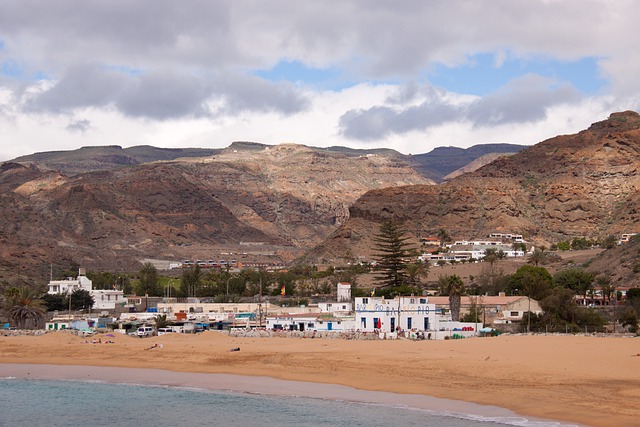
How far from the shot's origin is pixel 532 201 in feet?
574

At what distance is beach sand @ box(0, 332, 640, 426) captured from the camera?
1346 inches

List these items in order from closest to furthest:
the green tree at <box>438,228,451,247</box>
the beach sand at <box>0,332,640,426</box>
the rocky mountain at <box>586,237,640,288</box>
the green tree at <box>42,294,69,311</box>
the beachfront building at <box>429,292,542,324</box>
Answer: the beach sand at <box>0,332,640,426</box> → the beachfront building at <box>429,292,542,324</box> → the green tree at <box>42,294,69,311</box> → the rocky mountain at <box>586,237,640,288</box> → the green tree at <box>438,228,451,247</box>

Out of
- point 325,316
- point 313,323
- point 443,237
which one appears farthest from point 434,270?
point 313,323

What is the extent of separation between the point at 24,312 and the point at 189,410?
4153 centimetres

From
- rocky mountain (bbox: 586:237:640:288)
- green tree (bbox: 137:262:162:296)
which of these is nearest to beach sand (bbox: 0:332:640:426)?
rocky mountain (bbox: 586:237:640:288)

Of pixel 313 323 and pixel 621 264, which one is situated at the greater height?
pixel 621 264

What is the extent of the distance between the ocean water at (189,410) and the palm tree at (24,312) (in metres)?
31.8

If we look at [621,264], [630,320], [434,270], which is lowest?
[630,320]

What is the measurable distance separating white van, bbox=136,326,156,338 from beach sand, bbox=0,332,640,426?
3.20m

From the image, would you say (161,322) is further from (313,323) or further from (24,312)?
(313,323)

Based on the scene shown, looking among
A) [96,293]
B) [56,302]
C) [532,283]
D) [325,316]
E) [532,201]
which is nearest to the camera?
[325,316]

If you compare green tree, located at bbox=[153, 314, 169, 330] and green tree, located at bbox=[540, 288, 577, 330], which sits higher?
green tree, located at bbox=[540, 288, 577, 330]

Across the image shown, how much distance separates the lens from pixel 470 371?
40.9 meters

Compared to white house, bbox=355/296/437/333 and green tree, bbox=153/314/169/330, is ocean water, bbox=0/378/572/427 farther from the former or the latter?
green tree, bbox=153/314/169/330
